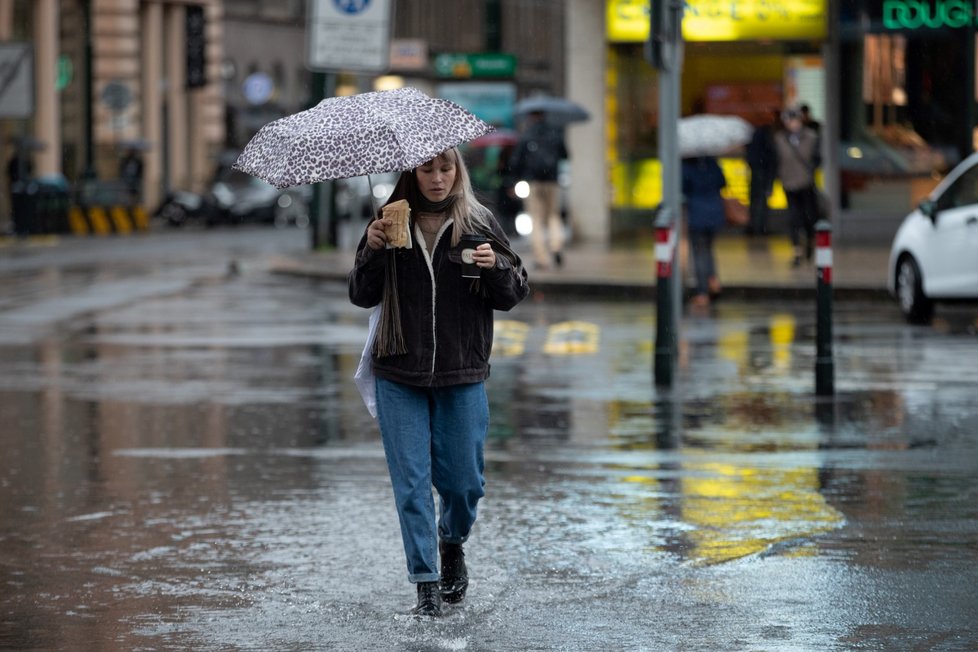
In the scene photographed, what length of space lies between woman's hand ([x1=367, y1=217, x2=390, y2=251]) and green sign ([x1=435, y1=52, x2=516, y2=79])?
54.3 m

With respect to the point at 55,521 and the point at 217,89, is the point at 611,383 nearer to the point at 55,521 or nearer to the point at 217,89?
the point at 55,521

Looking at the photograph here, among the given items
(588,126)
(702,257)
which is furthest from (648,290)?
(588,126)

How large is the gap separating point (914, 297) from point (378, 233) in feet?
39.3

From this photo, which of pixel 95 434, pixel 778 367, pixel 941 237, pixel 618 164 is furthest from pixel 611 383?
pixel 618 164

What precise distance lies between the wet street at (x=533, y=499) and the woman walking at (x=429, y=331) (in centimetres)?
42

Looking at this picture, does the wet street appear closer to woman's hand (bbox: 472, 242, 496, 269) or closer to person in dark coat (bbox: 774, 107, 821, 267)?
Result: woman's hand (bbox: 472, 242, 496, 269)

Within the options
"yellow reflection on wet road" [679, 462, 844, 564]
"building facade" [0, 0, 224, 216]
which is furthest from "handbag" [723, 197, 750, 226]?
"yellow reflection on wet road" [679, 462, 844, 564]

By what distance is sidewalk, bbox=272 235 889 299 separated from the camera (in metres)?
21.1

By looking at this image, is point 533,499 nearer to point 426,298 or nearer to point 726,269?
point 426,298

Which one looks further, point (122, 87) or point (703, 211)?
point (122, 87)

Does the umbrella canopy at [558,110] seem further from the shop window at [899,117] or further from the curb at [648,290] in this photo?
the curb at [648,290]

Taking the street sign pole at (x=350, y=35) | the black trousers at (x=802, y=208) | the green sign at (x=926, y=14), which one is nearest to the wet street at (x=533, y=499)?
the black trousers at (x=802, y=208)

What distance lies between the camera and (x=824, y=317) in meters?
12.5

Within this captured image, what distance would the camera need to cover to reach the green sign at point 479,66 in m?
60.6
